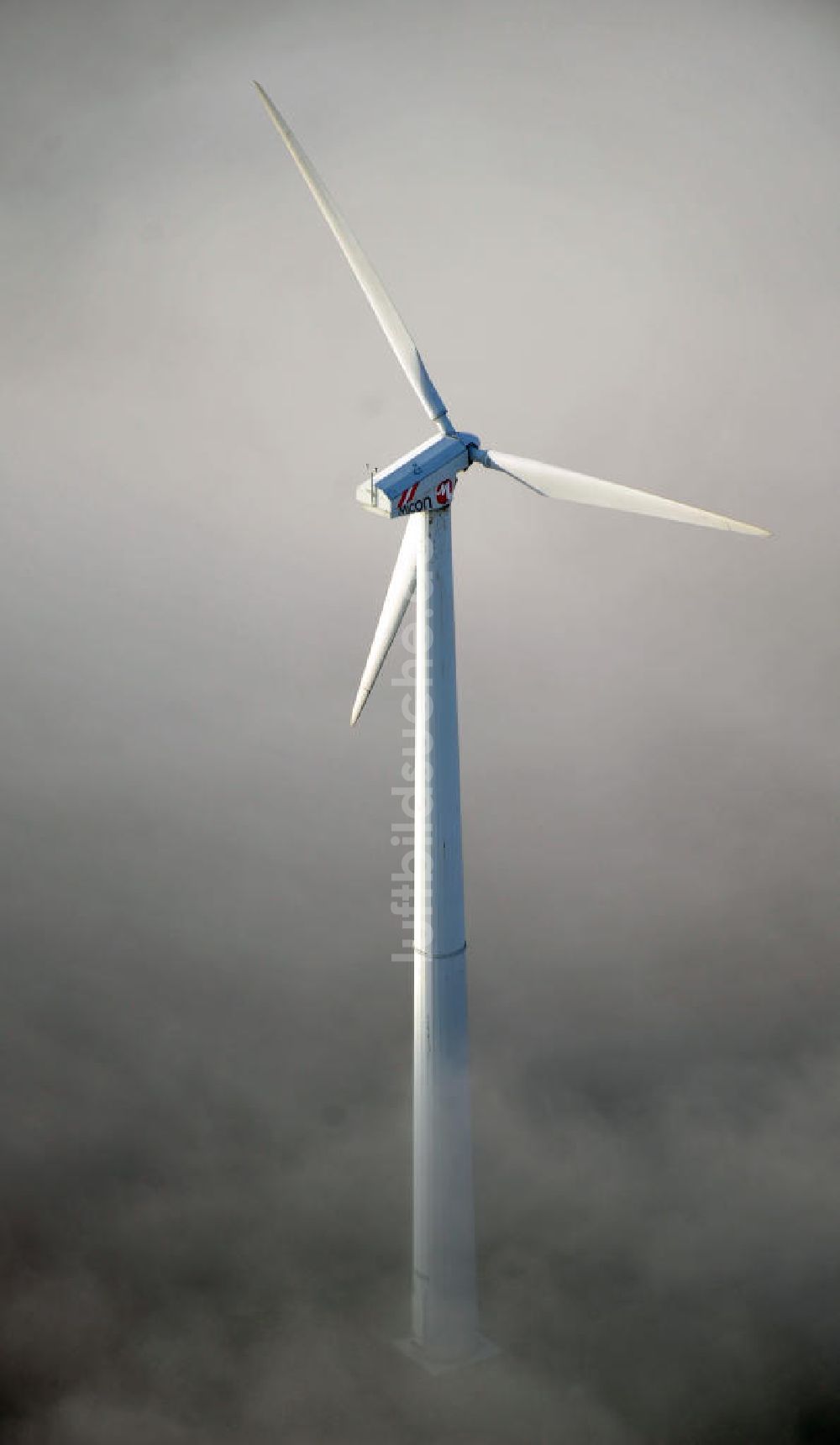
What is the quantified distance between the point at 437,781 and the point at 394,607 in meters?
2.15

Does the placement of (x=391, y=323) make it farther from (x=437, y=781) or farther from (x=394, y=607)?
(x=437, y=781)

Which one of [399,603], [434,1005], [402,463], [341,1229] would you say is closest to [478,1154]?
[341,1229]

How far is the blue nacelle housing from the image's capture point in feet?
50.0

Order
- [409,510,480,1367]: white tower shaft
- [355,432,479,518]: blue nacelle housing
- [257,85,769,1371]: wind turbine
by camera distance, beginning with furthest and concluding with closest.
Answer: [409,510,480,1367]: white tower shaft
[257,85,769,1371]: wind turbine
[355,432,479,518]: blue nacelle housing

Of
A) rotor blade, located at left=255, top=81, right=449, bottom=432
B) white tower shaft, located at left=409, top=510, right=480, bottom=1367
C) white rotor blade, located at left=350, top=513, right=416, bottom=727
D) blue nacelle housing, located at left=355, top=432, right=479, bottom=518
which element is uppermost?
rotor blade, located at left=255, top=81, right=449, bottom=432

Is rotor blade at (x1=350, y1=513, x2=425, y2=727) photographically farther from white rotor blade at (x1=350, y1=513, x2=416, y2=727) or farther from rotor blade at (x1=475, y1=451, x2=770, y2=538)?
rotor blade at (x1=475, y1=451, x2=770, y2=538)

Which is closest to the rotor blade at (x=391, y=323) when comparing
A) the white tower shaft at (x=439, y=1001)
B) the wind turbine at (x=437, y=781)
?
the wind turbine at (x=437, y=781)

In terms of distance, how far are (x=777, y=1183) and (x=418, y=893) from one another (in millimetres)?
13092

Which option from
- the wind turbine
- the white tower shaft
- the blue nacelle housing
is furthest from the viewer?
the white tower shaft

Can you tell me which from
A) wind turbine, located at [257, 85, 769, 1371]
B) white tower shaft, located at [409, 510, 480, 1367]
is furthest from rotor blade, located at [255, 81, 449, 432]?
white tower shaft, located at [409, 510, 480, 1367]

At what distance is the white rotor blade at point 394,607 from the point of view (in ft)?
55.7

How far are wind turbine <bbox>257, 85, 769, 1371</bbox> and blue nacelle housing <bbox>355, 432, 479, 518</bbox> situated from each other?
2 cm

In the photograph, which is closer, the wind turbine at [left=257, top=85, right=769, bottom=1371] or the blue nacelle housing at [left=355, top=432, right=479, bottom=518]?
the blue nacelle housing at [left=355, top=432, right=479, bottom=518]

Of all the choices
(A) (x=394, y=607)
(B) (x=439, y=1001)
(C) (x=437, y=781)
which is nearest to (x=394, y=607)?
(A) (x=394, y=607)
